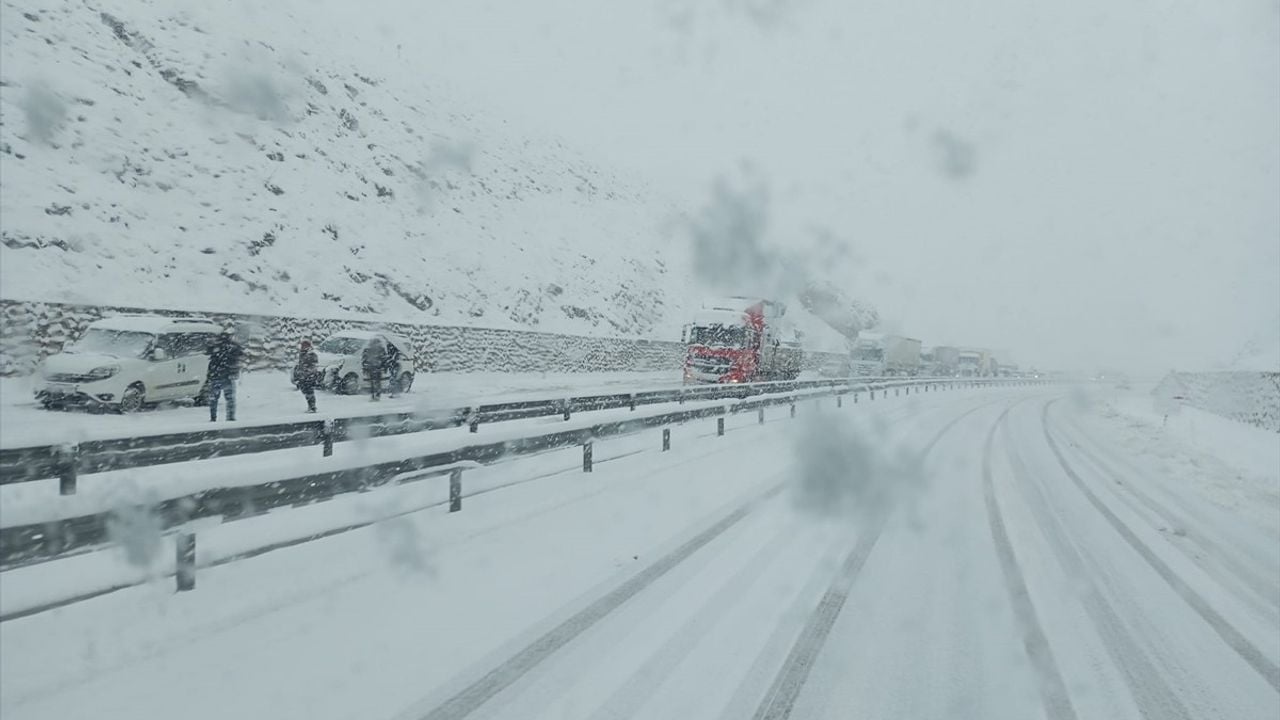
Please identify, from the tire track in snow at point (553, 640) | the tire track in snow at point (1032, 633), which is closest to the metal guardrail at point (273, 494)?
the tire track in snow at point (553, 640)

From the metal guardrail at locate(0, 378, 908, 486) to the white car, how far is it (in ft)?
5.39

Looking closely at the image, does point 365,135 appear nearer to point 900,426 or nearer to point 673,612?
point 900,426

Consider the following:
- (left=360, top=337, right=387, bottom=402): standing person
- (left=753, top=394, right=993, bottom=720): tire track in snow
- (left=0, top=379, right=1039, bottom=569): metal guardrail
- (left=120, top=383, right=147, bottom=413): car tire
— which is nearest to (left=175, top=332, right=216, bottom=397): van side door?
(left=120, top=383, right=147, bottom=413): car tire

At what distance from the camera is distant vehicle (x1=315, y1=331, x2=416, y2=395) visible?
21.6 meters

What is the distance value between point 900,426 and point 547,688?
18.3 metres

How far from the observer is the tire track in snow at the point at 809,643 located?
386cm

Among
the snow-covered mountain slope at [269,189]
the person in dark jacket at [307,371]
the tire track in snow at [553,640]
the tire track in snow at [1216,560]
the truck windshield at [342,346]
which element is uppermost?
the snow-covered mountain slope at [269,189]

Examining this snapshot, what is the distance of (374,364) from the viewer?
73.1 ft

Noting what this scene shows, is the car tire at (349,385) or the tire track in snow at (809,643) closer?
the tire track in snow at (809,643)

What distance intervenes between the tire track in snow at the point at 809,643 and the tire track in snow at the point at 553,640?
1.27m

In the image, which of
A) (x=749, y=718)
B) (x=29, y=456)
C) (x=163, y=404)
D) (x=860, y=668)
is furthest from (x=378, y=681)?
(x=163, y=404)

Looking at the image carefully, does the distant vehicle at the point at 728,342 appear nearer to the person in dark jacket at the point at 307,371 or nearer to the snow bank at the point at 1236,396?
the snow bank at the point at 1236,396

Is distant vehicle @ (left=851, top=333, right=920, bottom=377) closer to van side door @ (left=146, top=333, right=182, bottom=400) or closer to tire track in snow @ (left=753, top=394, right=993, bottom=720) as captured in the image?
van side door @ (left=146, top=333, right=182, bottom=400)

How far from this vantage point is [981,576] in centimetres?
642
